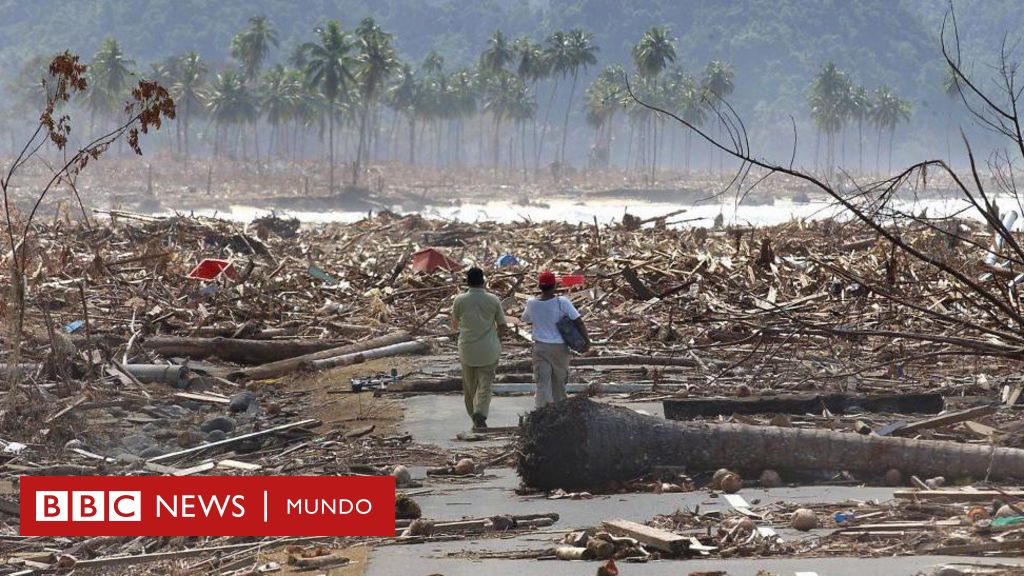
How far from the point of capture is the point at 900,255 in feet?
66.6

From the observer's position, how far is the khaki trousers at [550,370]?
36.7 ft

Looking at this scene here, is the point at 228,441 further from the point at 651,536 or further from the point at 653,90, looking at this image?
the point at 653,90

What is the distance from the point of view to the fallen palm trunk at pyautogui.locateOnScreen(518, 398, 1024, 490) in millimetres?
9156

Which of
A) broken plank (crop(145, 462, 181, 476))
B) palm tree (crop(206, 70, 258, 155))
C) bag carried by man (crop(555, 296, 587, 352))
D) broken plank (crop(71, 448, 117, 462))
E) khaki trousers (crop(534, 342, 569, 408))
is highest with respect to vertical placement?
palm tree (crop(206, 70, 258, 155))

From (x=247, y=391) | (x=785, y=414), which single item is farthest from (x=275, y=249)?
(x=785, y=414)

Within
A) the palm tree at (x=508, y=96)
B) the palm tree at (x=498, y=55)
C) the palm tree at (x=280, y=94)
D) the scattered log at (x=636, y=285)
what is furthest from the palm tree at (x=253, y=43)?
the scattered log at (x=636, y=285)

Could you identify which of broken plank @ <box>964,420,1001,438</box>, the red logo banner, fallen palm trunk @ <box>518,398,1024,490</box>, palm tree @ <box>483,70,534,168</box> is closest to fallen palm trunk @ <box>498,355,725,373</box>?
broken plank @ <box>964,420,1001,438</box>

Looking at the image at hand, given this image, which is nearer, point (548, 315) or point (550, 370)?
point (548, 315)

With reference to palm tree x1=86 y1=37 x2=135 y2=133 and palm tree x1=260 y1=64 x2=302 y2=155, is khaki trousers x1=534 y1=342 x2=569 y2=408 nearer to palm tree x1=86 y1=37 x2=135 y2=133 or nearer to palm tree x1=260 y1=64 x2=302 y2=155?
palm tree x1=86 y1=37 x2=135 y2=133

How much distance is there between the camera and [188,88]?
397 ft

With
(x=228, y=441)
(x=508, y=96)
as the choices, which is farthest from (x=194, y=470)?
(x=508, y=96)

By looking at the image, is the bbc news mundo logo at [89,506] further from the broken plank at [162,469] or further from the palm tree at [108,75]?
the palm tree at [108,75]

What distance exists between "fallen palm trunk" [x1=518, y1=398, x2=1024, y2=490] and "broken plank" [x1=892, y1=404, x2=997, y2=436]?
3.18ft

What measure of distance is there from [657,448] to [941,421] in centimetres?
240
